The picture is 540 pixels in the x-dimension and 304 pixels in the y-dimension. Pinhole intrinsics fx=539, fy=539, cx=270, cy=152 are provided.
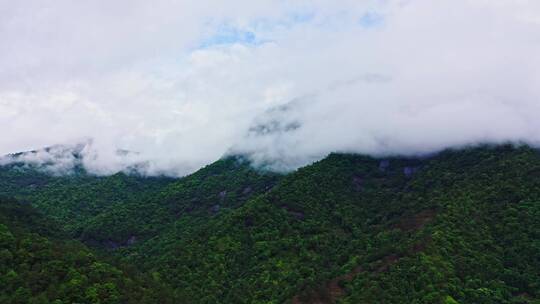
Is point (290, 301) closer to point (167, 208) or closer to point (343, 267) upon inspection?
point (343, 267)

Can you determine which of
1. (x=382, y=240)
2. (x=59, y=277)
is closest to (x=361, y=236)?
(x=382, y=240)

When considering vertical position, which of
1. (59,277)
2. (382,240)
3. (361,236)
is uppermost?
(59,277)

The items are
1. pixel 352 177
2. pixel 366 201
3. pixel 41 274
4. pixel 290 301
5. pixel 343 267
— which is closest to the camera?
pixel 41 274

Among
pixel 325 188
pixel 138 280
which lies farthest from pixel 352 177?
pixel 138 280

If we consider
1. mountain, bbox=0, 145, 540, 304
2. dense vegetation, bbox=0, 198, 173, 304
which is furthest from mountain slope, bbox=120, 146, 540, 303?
dense vegetation, bbox=0, 198, 173, 304

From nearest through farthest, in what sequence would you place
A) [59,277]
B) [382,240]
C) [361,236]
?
[59,277], [382,240], [361,236]

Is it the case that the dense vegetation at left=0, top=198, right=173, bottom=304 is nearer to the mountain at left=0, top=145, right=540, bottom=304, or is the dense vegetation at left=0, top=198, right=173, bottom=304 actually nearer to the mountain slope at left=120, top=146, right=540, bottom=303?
the mountain at left=0, top=145, right=540, bottom=304

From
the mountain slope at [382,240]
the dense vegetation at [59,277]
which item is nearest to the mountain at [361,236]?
the mountain slope at [382,240]

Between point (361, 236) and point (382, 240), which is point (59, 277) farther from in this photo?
point (361, 236)
